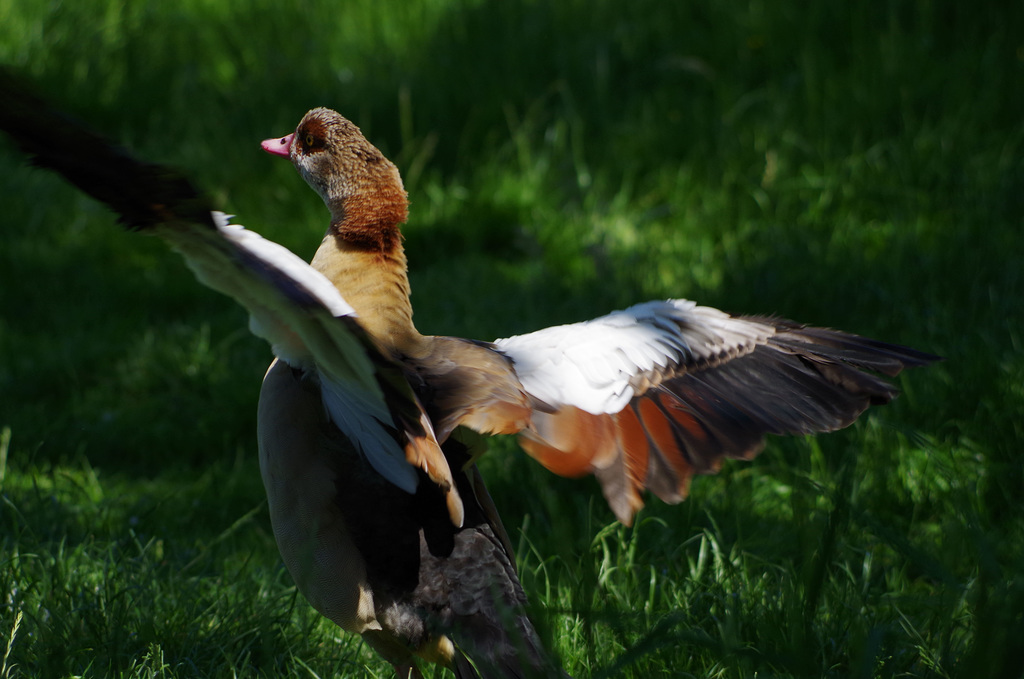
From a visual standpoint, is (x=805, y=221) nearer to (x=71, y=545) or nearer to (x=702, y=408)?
(x=702, y=408)

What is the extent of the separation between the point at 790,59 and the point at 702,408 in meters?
3.94

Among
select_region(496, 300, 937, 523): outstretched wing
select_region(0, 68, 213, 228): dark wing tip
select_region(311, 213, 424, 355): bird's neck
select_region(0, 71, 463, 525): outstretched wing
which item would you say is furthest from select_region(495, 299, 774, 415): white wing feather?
select_region(0, 68, 213, 228): dark wing tip

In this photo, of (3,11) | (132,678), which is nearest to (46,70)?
(3,11)

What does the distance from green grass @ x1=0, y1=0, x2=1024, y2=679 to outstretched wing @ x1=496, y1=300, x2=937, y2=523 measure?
0.23 m

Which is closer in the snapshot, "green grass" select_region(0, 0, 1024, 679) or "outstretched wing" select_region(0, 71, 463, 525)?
"outstretched wing" select_region(0, 71, 463, 525)

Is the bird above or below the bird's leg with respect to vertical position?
above

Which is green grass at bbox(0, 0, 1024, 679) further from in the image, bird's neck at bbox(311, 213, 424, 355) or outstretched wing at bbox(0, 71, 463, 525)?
bird's neck at bbox(311, 213, 424, 355)

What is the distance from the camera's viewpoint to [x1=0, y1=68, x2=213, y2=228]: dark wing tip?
1720 millimetres

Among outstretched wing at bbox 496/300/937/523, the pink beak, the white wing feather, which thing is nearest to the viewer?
outstretched wing at bbox 496/300/937/523

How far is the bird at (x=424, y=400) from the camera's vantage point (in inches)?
74.1

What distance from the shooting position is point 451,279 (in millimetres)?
4992

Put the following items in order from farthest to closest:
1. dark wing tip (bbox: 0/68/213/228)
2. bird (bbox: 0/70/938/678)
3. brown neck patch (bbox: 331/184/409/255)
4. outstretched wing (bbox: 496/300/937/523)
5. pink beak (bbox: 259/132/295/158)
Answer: pink beak (bbox: 259/132/295/158) → brown neck patch (bbox: 331/184/409/255) → outstretched wing (bbox: 496/300/937/523) → bird (bbox: 0/70/938/678) → dark wing tip (bbox: 0/68/213/228)

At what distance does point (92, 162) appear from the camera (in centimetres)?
175

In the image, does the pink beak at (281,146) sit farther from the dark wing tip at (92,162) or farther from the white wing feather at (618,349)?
the dark wing tip at (92,162)
